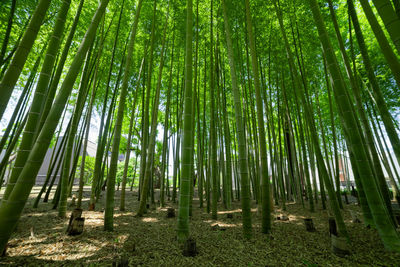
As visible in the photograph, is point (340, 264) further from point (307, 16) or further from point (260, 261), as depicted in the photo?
point (307, 16)

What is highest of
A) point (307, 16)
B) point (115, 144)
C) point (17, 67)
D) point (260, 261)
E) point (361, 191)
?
point (307, 16)

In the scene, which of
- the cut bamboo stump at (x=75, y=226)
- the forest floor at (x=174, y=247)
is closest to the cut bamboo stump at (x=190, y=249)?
the forest floor at (x=174, y=247)

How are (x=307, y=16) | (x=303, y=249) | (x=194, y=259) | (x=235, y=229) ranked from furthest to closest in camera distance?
1. (x=307, y=16)
2. (x=235, y=229)
3. (x=303, y=249)
4. (x=194, y=259)

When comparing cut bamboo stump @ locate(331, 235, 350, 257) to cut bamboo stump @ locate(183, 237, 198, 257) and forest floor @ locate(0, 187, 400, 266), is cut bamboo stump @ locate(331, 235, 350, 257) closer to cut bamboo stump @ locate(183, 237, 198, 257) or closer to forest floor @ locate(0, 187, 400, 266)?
forest floor @ locate(0, 187, 400, 266)

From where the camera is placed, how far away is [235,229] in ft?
8.70

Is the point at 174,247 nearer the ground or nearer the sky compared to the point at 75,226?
nearer the ground

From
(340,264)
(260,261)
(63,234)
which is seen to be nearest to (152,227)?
(63,234)

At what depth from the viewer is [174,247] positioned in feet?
6.34

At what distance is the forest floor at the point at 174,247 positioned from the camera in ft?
5.24

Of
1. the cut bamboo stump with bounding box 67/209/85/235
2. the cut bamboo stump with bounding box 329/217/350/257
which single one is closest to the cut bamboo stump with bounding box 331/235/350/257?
the cut bamboo stump with bounding box 329/217/350/257

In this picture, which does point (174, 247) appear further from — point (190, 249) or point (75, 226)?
A: point (75, 226)

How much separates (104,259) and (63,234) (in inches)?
39.4

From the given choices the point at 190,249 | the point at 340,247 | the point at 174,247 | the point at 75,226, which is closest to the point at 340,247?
the point at 340,247

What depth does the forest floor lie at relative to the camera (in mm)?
1597
